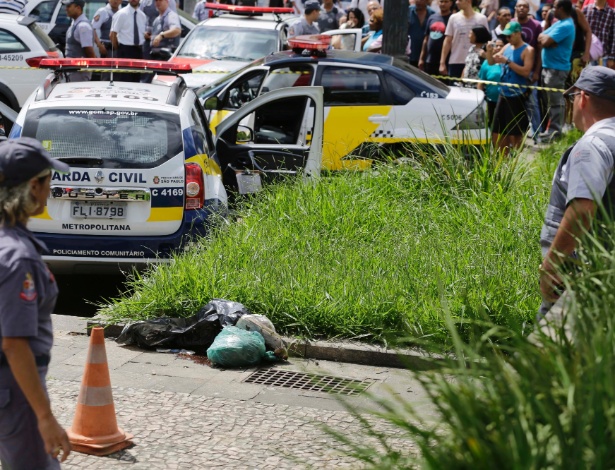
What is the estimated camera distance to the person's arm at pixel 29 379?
3275 mm

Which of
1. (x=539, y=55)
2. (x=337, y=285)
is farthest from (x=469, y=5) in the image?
(x=337, y=285)

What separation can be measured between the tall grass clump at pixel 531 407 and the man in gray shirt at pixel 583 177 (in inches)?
42.9

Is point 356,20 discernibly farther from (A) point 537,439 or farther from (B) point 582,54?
(A) point 537,439

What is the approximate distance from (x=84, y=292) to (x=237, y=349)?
9.18ft

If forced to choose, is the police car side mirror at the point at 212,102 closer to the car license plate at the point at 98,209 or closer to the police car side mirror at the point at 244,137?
the police car side mirror at the point at 244,137

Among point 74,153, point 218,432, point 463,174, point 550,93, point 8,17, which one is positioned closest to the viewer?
point 218,432

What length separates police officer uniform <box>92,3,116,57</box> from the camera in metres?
19.0

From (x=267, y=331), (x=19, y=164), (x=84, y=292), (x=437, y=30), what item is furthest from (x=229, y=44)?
(x=19, y=164)

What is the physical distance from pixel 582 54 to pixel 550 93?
2110mm

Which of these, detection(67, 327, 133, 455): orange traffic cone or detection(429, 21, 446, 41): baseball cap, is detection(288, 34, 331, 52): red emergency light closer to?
detection(429, 21, 446, 41): baseball cap

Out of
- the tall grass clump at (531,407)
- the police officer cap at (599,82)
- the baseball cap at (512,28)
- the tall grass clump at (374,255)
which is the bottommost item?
the tall grass clump at (374,255)

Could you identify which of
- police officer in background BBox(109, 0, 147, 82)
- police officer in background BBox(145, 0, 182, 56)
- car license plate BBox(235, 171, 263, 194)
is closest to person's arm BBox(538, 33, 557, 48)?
police officer in background BBox(145, 0, 182, 56)

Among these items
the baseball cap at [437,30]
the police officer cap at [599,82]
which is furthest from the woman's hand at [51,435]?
the baseball cap at [437,30]

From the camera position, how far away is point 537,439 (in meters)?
2.88
